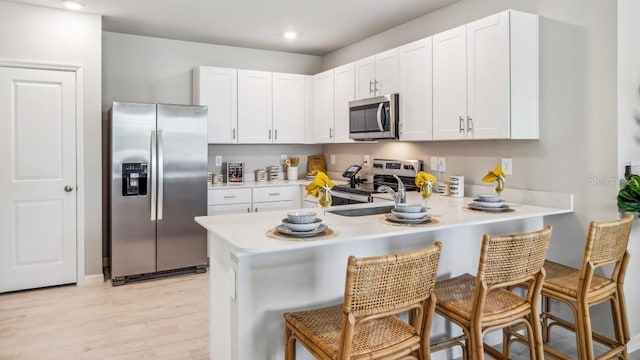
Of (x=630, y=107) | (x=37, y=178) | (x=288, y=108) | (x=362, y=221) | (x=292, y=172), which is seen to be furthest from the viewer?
(x=292, y=172)

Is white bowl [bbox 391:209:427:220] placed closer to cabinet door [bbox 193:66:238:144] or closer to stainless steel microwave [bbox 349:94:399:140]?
stainless steel microwave [bbox 349:94:399:140]

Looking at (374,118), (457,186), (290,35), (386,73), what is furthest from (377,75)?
(457,186)

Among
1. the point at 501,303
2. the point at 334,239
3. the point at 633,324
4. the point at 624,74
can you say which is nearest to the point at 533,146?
the point at 624,74

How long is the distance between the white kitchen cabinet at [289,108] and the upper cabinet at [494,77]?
7.59 ft

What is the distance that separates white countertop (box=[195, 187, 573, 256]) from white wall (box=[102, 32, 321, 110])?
2869 mm

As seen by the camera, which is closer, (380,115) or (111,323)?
(111,323)

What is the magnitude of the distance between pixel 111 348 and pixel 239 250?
1637 mm

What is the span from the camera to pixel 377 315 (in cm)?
158

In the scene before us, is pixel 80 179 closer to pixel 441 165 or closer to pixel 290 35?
pixel 290 35

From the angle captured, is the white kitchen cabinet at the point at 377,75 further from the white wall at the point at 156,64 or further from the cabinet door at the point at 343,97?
the white wall at the point at 156,64

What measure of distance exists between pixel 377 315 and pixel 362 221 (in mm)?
823

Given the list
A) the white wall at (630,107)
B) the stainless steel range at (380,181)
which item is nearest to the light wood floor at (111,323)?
the white wall at (630,107)

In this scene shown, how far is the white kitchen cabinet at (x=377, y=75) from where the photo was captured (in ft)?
13.0

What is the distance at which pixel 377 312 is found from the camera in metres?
1.58
